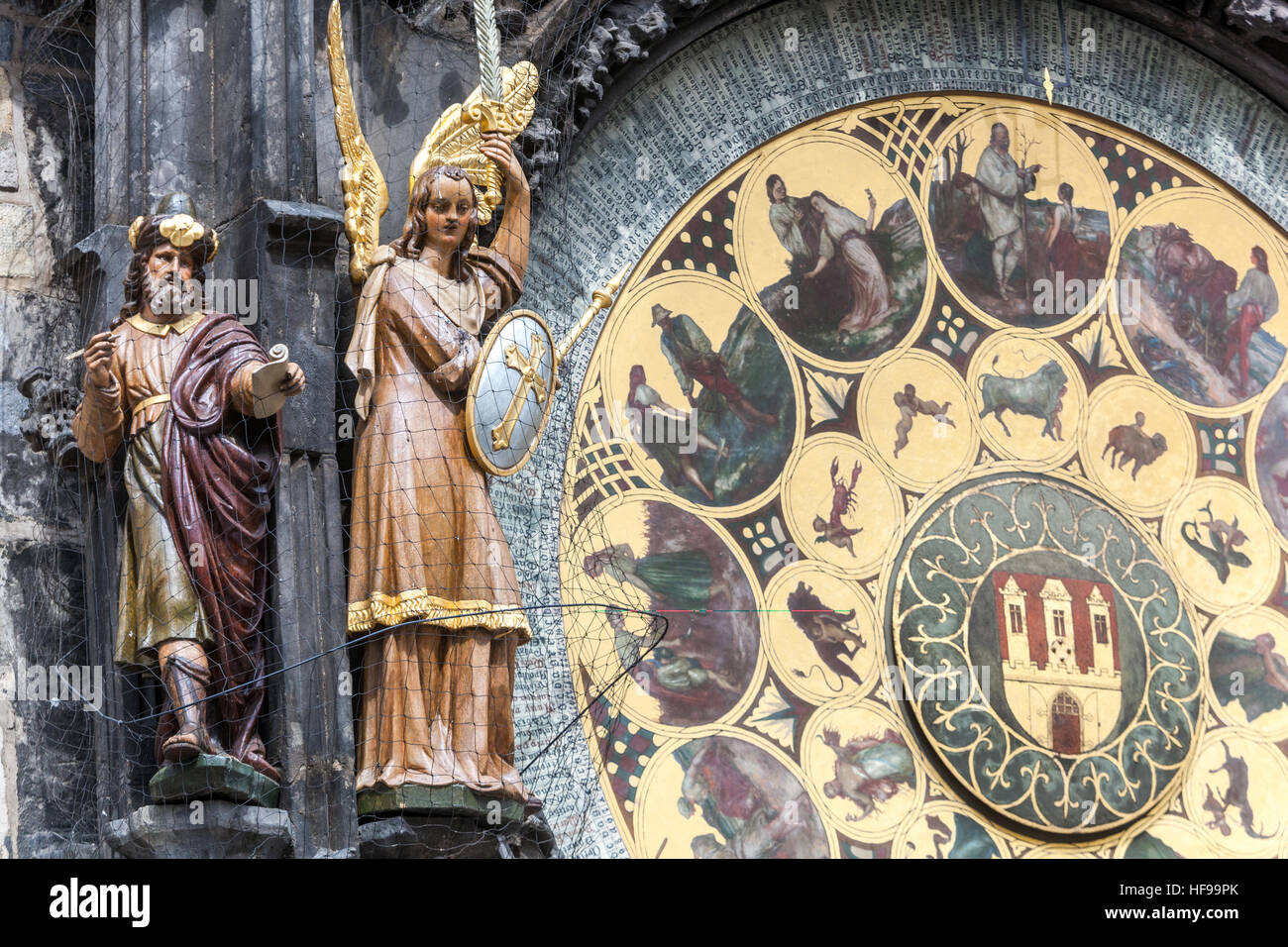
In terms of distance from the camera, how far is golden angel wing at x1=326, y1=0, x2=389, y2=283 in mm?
8586

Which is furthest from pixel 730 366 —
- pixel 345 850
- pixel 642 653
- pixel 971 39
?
pixel 345 850

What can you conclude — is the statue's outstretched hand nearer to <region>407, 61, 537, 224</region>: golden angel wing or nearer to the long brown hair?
the long brown hair

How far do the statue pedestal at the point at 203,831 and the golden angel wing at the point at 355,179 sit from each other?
1.89 m

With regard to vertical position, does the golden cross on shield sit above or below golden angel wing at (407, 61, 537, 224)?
below

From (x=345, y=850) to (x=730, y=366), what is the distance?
9.05 feet

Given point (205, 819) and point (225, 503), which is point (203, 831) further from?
point (225, 503)

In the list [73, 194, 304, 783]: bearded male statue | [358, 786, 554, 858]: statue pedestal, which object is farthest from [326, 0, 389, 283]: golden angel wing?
[358, 786, 554, 858]: statue pedestal

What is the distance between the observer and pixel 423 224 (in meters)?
8.52

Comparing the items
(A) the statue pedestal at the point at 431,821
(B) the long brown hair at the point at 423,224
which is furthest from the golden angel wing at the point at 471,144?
(A) the statue pedestal at the point at 431,821

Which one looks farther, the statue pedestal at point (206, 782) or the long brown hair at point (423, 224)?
the long brown hair at point (423, 224)

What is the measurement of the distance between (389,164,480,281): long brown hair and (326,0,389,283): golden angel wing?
12 cm

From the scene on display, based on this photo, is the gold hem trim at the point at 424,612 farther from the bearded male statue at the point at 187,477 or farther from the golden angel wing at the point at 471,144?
the golden angel wing at the point at 471,144

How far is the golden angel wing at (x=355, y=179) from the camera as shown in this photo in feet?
28.2

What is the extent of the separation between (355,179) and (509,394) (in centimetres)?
91
